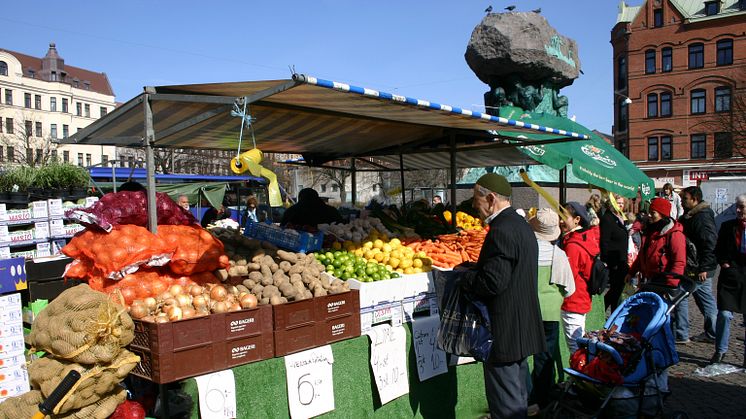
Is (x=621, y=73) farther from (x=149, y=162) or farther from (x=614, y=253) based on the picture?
→ (x=149, y=162)

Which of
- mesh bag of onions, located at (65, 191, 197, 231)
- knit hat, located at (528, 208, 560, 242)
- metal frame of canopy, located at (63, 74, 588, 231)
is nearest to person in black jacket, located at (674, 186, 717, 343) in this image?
metal frame of canopy, located at (63, 74, 588, 231)

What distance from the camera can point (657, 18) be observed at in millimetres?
43531

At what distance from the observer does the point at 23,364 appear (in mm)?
3426

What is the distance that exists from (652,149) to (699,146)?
3.27 meters

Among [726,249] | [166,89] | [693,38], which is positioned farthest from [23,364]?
[693,38]

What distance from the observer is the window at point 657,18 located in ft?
142

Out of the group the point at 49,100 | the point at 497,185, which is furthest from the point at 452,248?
the point at 49,100

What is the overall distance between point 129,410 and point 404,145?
5386 mm

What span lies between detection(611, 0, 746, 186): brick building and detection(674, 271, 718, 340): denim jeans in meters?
36.7

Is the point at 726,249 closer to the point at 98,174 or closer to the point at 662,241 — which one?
the point at 662,241

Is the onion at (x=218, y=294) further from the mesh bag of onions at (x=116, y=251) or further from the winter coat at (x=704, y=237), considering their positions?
the winter coat at (x=704, y=237)

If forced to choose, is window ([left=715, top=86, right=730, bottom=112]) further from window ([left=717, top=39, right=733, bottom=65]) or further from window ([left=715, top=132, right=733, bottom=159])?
window ([left=715, top=132, right=733, bottom=159])

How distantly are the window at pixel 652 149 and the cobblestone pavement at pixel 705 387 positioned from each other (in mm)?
41188

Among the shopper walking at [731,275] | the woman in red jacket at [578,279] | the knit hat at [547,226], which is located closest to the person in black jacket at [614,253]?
the shopper walking at [731,275]
